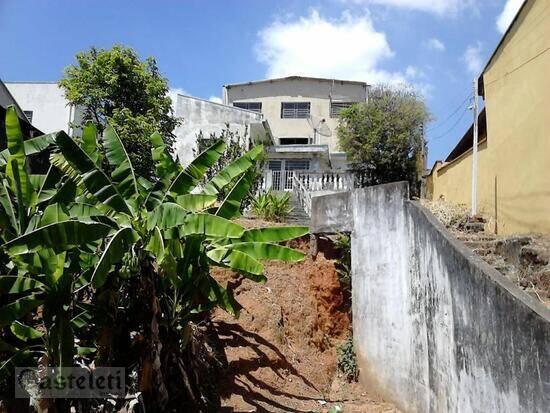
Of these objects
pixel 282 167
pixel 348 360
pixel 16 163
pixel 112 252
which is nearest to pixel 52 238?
pixel 112 252

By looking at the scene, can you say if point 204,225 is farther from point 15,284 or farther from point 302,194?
point 302,194

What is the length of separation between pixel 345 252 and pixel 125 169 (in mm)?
5307

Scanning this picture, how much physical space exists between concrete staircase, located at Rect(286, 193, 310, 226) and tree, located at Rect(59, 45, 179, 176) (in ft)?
15.0

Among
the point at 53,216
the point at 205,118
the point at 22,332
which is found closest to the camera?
the point at 53,216

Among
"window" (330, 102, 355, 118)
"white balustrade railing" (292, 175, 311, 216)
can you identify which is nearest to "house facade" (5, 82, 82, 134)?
"white balustrade railing" (292, 175, 311, 216)

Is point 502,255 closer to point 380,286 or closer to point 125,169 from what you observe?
point 380,286

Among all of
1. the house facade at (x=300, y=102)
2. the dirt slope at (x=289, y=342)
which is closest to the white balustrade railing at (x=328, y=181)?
the dirt slope at (x=289, y=342)

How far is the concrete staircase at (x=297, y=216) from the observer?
555 inches

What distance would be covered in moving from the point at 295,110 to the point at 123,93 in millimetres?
13873

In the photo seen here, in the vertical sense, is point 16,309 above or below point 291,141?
below

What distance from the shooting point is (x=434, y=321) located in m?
6.94

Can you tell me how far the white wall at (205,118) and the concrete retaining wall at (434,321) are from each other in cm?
1395

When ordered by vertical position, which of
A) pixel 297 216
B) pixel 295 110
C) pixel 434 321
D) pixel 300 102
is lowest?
pixel 434 321

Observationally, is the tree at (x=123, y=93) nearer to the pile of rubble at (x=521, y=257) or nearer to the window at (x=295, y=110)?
the pile of rubble at (x=521, y=257)
